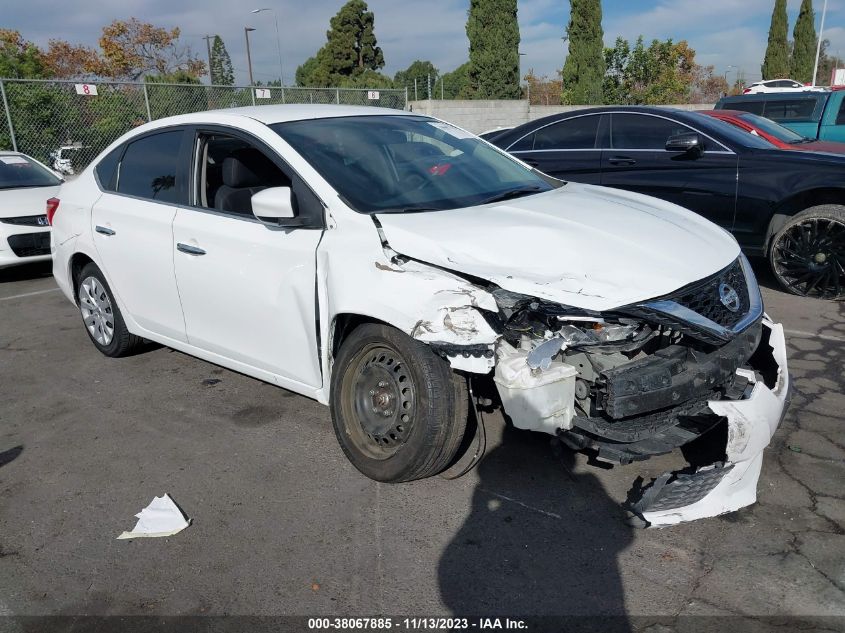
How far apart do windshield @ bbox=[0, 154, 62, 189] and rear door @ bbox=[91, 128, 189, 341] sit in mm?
4977

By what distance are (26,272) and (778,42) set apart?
4640 centimetres

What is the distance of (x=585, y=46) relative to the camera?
30.3 m

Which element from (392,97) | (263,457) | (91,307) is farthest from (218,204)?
(392,97)

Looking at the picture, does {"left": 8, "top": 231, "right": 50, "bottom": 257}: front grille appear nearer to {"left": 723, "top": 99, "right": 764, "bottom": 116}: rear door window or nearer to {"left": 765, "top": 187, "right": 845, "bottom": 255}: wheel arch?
{"left": 765, "top": 187, "right": 845, "bottom": 255}: wheel arch

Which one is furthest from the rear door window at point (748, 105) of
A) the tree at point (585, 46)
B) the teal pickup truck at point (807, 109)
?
the tree at point (585, 46)

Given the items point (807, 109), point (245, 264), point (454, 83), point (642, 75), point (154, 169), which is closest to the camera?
point (245, 264)

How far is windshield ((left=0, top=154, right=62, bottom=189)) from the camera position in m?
8.92

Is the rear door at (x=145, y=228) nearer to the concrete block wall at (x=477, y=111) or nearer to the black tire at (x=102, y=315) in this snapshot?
the black tire at (x=102, y=315)

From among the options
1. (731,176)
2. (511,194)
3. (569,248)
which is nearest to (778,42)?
(731,176)

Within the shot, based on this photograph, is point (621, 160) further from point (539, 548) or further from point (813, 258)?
point (539, 548)

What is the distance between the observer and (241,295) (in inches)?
149

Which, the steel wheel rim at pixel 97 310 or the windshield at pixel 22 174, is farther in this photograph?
the windshield at pixel 22 174

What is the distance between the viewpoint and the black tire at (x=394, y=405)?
3.08 m

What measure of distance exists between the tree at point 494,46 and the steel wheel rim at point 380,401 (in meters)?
28.3
